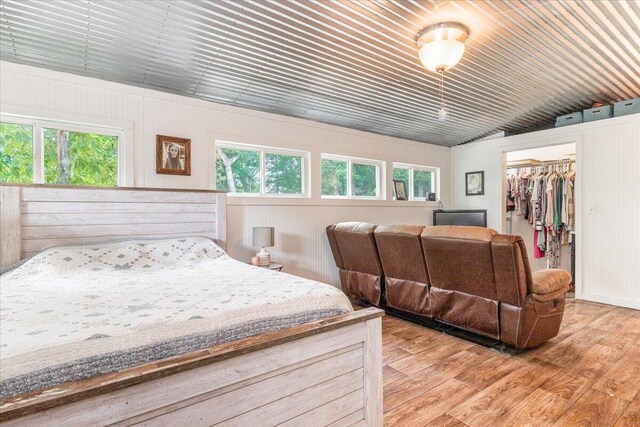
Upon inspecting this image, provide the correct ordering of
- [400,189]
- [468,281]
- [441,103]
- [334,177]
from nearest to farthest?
[468,281] < [441,103] < [334,177] < [400,189]

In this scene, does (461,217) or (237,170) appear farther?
(461,217)

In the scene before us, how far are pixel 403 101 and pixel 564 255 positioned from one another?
Answer: 359cm

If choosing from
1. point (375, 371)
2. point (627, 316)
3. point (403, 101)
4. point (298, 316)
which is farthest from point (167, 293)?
point (627, 316)

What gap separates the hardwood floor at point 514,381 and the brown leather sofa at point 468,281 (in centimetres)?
23

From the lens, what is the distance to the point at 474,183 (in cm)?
592

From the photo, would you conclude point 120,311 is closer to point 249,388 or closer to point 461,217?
point 249,388

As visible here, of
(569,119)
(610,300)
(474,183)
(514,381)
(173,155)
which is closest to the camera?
(514,381)

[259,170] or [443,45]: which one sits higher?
[443,45]

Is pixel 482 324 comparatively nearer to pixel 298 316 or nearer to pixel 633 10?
pixel 298 316

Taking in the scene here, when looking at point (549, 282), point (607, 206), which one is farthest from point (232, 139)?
point (607, 206)

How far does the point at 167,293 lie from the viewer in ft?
5.73

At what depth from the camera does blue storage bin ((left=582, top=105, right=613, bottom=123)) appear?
4195 millimetres

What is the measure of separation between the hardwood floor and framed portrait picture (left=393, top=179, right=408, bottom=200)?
9.06ft

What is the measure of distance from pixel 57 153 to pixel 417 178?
511cm
